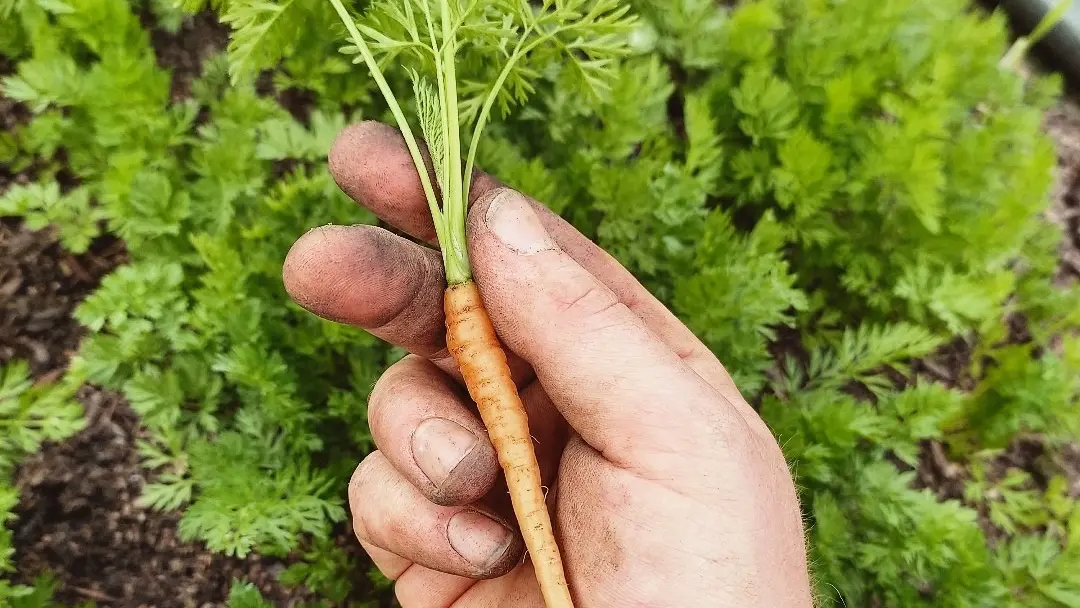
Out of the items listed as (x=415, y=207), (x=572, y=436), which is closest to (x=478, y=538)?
(x=572, y=436)

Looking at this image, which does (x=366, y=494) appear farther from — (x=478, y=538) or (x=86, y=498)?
(x=86, y=498)

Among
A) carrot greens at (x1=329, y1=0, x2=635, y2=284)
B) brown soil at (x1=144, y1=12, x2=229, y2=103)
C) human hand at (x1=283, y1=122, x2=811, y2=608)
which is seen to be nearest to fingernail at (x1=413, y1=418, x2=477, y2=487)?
human hand at (x1=283, y1=122, x2=811, y2=608)

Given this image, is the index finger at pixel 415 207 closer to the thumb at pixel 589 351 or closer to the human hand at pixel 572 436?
the human hand at pixel 572 436

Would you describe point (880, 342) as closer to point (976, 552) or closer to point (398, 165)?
point (976, 552)

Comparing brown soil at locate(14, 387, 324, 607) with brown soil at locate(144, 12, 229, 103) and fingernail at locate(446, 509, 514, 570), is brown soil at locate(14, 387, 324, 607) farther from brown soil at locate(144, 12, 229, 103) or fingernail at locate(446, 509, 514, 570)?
brown soil at locate(144, 12, 229, 103)

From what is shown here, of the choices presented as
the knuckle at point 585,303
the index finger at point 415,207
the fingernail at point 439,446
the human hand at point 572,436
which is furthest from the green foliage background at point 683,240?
the knuckle at point 585,303

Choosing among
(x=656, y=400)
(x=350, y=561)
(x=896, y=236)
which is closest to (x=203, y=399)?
(x=350, y=561)

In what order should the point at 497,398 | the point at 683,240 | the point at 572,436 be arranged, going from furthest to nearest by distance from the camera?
the point at 683,240 → the point at 572,436 → the point at 497,398
